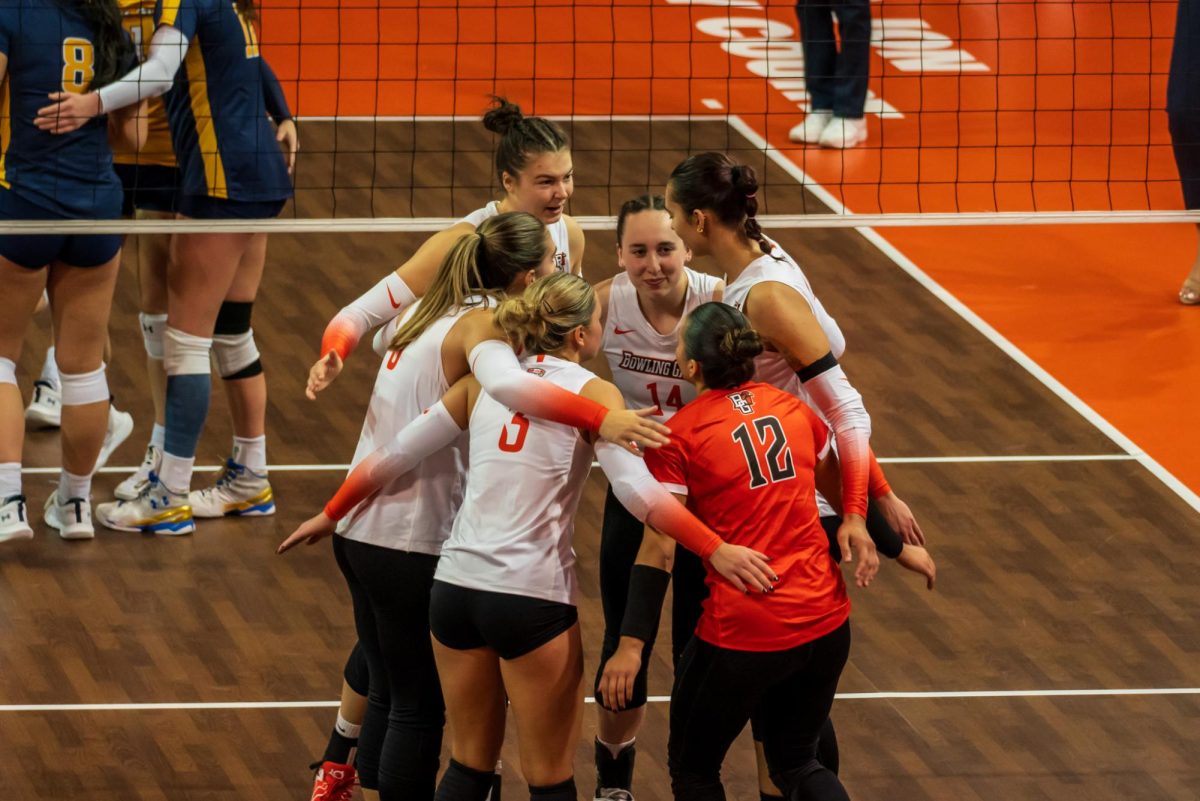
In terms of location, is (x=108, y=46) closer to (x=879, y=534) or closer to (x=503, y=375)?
(x=503, y=375)

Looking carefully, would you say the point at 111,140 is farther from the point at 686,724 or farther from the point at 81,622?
the point at 686,724

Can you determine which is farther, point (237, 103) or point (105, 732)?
point (237, 103)

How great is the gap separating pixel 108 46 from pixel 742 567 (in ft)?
10.9

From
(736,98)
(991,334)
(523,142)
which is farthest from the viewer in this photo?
(736,98)

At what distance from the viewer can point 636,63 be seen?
42.6ft

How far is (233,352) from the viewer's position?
6.78 m

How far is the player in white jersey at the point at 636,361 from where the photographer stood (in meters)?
4.84

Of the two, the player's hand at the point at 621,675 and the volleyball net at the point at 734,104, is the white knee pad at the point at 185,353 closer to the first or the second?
the volleyball net at the point at 734,104

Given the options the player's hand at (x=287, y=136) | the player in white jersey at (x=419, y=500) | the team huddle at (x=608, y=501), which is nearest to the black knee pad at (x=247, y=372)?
the player's hand at (x=287, y=136)

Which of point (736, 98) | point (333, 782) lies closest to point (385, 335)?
point (333, 782)

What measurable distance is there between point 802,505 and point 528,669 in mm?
731

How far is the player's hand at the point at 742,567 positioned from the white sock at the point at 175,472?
3.07m

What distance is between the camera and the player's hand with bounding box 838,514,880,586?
441 cm

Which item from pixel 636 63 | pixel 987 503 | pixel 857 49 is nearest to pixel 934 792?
pixel 987 503
